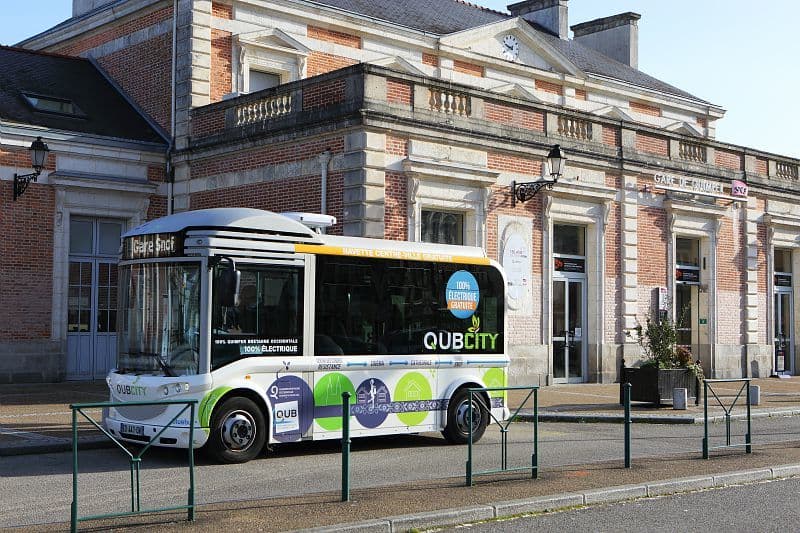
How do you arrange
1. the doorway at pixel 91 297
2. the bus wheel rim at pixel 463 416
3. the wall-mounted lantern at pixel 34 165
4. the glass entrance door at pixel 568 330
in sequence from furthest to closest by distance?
the glass entrance door at pixel 568 330, the doorway at pixel 91 297, the wall-mounted lantern at pixel 34 165, the bus wheel rim at pixel 463 416

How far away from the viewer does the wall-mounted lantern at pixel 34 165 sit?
67.6ft

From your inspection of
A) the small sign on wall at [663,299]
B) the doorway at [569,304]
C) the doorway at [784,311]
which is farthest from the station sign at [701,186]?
the doorway at [784,311]

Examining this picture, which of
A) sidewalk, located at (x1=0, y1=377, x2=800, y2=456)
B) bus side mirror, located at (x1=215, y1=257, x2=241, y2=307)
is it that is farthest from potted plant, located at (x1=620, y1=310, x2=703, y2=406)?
bus side mirror, located at (x1=215, y1=257, x2=241, y2=307)

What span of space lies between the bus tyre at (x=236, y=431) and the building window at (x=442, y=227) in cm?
905

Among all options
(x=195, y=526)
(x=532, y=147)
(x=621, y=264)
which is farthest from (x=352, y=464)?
(x=621, y=264)

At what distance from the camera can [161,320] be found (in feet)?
40.0

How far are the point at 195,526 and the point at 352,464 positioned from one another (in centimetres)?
413

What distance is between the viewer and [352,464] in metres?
12.1

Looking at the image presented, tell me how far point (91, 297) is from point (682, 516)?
54.3 feet

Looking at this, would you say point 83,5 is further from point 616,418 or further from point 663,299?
point 616,418

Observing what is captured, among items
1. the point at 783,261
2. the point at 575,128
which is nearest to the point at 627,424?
the point at 575,128

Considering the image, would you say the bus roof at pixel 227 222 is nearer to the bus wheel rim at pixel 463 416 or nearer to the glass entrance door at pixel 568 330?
the bus wheel rim at pixel 463 416

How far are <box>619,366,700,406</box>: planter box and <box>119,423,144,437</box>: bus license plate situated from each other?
9.68 m

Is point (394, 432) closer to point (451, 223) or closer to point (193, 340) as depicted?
point (193, 340)
